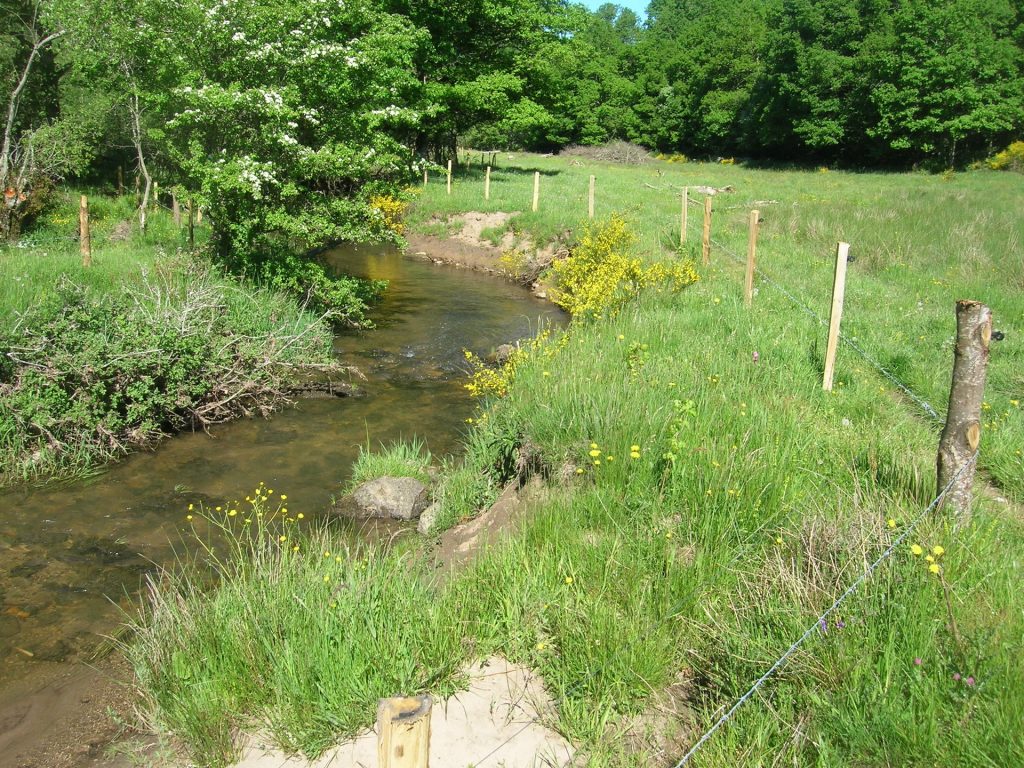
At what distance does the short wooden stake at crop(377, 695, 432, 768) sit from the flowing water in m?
3.67

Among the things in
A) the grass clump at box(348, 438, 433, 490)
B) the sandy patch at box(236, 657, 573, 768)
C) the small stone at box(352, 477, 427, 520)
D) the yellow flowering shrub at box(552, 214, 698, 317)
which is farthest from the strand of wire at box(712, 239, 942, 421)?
the grass clump at box(348, 438, 433, 490)

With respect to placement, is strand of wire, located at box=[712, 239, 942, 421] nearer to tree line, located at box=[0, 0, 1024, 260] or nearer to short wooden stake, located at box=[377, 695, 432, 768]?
short wooden stake, located at box=[377, 695, 432, 768]

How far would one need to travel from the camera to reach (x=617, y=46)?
8362cm

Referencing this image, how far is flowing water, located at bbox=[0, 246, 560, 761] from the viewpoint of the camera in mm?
6234

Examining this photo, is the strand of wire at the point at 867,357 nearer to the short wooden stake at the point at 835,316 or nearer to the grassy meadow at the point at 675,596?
the grassy meadow at the point at 675,596

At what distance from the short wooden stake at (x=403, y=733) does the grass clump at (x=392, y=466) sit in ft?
20.0

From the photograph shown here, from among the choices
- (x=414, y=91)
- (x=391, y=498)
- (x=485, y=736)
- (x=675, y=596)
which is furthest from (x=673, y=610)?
(x=414, y=91)

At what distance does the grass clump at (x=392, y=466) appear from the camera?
864cm

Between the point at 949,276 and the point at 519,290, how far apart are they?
996 cm

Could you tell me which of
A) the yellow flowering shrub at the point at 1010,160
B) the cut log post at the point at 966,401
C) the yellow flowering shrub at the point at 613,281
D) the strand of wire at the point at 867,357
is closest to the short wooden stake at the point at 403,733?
the cut log post at the point at 966,401

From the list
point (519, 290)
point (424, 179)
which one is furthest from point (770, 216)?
point (424, 179)

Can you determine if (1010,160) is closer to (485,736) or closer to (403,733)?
(485,736)

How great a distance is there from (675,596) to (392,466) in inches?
189

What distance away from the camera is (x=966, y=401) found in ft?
14.3
